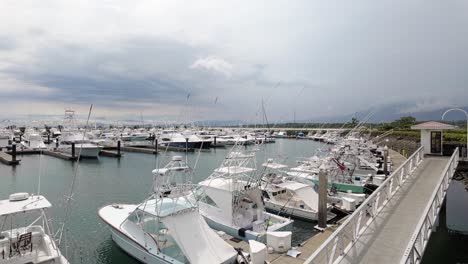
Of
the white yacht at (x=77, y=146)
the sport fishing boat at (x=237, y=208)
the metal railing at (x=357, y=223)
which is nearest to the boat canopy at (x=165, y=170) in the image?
the sport fishing boat at (x=237, y=208)

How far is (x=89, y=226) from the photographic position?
56.5 ft

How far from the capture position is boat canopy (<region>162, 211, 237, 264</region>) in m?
10.6

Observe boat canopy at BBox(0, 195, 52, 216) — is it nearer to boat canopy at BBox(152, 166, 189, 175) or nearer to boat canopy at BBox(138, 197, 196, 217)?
boat canopy at BBox(138, 197, 196, 217)

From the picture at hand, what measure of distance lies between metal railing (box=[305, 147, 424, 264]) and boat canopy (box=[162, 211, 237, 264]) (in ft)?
16.0

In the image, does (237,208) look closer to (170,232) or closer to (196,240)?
(196,240)

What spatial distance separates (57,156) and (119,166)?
17.3 metres

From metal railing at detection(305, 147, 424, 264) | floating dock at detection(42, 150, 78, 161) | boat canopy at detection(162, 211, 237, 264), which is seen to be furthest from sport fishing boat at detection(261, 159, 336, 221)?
floating dock at detection(42, 150, 78, 161)

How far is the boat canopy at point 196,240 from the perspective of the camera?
10633mm

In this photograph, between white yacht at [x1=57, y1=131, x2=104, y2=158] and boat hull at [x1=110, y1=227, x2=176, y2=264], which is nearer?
boat hull at [x1=110, y1=227, x2=176, y2=264]

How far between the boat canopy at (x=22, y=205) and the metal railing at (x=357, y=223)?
10.1m

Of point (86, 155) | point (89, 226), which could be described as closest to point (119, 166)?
point (86, 155)

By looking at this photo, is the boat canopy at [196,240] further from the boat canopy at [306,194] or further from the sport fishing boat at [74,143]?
the sport fishing boat at [74,143]

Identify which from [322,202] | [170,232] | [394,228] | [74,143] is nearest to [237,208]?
[170,232]

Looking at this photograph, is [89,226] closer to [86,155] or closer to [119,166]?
[119,166]
